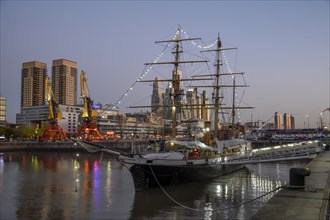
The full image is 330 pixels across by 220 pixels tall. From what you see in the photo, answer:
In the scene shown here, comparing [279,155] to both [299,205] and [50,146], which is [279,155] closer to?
[299,205]

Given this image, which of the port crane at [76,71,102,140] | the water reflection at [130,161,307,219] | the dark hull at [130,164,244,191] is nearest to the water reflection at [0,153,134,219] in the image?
the dark hull at [130,164,244,191]

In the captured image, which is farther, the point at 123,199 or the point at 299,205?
the point at 123,199

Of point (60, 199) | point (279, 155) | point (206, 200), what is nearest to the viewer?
point (206, 200)

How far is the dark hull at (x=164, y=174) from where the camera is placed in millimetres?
28609

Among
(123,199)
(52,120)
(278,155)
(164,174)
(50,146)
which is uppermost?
(52,120)

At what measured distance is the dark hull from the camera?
28.6m

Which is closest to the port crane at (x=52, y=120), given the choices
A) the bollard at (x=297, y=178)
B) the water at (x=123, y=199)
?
the water at (x=123, y=199)

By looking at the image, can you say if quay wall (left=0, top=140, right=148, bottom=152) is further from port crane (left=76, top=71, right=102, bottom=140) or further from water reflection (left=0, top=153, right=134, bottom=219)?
water reflection (left=0, top=153, right=134, bottom=219)

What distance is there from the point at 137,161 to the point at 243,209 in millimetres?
10406

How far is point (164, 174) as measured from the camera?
2952cm

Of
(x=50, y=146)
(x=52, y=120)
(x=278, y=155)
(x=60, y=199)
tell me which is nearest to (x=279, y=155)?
(x=278, y=155)

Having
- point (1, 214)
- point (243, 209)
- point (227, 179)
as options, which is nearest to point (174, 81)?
point (227, 179)

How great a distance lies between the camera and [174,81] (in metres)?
40.8

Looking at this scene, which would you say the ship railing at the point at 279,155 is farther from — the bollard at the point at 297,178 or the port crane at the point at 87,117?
the port crane at the point at 87,117
